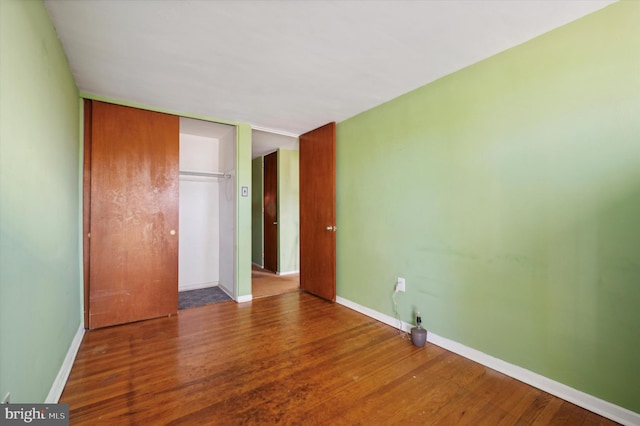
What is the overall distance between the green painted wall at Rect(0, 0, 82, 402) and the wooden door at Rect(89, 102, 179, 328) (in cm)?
67

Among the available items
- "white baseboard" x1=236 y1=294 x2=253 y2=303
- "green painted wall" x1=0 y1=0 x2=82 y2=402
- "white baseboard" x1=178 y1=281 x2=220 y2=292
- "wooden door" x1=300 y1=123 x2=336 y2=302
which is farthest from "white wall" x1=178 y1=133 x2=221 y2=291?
"green painted wall" x1=0 y1=0 x2=82 y2=402

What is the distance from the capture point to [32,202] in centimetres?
143

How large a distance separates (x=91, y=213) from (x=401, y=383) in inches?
131

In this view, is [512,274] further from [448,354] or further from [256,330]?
[256,330]

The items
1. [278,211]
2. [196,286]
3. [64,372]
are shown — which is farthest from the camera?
[278,211]

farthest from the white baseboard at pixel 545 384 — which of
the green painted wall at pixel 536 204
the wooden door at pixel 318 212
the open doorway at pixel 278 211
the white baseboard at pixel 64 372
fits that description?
the open doorway at pixel 278 211

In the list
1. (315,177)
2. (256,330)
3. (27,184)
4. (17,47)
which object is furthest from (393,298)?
(17,47)

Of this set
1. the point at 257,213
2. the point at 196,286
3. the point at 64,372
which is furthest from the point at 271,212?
the point at 64,372

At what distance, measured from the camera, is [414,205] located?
2.71 metres

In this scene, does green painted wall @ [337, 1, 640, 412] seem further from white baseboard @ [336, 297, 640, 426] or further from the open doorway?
the open doorway

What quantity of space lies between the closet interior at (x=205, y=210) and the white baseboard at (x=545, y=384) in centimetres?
289

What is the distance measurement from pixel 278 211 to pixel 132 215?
2651 millimetres

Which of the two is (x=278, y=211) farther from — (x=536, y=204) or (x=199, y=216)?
(x=536, y=204)

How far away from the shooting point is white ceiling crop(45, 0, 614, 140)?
1630mm
